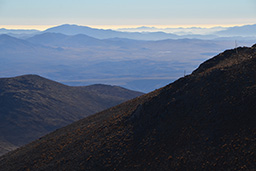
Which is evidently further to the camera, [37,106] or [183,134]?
[37,106]

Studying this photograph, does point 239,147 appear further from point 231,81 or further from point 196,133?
point 231,81

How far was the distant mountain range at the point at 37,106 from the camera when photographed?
84.3 m

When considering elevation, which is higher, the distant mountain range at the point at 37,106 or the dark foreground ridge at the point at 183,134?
the dark foreground ridge at the point at 183,134

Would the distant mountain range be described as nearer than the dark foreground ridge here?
No

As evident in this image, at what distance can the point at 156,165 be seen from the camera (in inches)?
810

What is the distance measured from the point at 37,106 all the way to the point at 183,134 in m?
86.8

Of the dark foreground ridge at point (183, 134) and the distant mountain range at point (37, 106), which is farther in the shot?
the distant mountain range at point (37, 106)

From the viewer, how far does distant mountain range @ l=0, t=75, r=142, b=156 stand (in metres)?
84.3

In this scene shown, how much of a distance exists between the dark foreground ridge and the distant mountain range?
48.4 meters

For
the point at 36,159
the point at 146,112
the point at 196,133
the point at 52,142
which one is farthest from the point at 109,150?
the point at 52,142

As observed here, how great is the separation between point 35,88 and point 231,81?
9886cm

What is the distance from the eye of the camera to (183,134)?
21688 millimetres

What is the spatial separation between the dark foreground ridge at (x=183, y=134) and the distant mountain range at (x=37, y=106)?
48376 millimetres

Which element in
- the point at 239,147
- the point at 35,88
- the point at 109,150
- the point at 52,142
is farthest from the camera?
the point at 35,88
